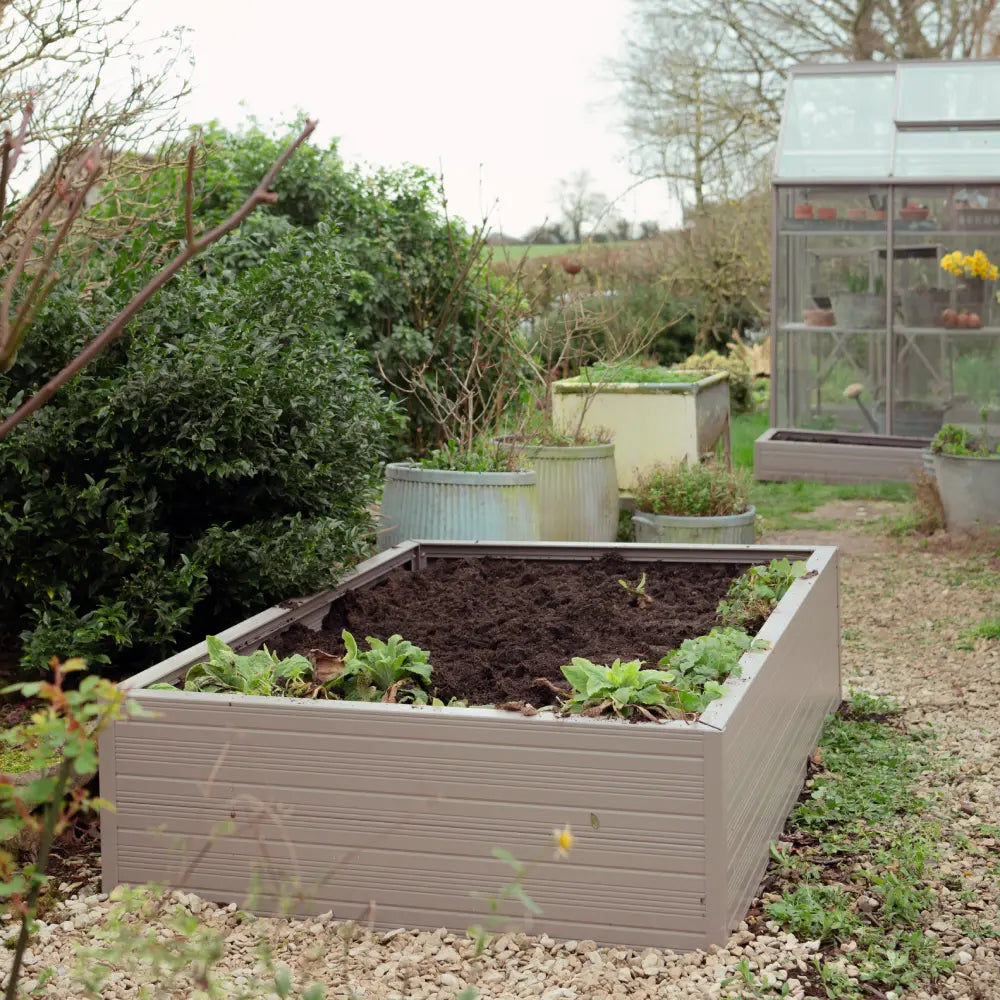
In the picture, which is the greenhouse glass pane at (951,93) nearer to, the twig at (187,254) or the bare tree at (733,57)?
the bare tree at (733,57)

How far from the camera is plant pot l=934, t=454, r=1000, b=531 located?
7.81 meters

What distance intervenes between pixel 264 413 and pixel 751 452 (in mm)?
7815

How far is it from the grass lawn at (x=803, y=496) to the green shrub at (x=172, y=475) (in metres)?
4.86

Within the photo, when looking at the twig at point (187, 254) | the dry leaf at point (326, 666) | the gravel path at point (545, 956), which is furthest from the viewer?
the dry leaf at point (326, 666)

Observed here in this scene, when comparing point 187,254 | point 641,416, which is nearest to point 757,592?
point 187,254

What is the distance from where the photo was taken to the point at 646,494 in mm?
7180

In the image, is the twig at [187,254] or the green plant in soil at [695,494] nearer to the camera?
the twig at [187,254]

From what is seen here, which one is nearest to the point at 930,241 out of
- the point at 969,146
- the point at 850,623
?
the point at 969,146

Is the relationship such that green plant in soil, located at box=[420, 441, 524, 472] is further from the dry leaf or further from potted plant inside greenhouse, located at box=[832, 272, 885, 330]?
potted plant inside greenhouse, located at box=[832, 272, 885, 330]

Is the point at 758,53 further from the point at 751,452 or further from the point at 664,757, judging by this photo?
the point at 664,757

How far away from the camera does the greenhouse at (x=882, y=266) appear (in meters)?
10.8

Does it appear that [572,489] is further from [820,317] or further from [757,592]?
[820,317]

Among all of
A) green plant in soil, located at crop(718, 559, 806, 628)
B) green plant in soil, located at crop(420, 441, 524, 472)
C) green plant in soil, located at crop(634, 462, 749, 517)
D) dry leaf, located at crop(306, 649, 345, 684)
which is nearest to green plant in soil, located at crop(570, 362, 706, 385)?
green plant in soil, located at crop(634, 462, 749, 517)

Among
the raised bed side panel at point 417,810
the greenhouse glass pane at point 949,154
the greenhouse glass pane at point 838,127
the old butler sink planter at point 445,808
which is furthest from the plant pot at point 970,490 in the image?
the raised bed side panel at point 417,810
